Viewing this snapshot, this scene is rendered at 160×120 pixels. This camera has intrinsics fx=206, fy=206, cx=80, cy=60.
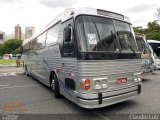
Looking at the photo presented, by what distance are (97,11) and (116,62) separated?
5.27 ft

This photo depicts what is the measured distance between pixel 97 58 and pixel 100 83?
669mm

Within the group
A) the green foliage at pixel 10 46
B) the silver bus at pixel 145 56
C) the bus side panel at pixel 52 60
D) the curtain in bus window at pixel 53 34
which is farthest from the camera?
Result: the green foliage at pixel 10 46

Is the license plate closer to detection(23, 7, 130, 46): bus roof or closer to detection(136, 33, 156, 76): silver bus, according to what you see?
detection(23, 7, 130, 46): bus roof

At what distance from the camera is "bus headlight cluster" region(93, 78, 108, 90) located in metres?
5.36

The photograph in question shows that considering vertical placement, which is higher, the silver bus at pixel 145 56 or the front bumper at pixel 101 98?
the silver bus at pixel 145 56

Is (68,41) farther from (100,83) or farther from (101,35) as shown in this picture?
(100,83)

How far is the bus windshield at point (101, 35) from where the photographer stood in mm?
5488

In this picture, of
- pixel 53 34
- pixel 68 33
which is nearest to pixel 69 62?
pixel 68 33

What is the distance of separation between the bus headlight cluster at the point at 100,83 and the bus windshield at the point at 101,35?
79 centimetres

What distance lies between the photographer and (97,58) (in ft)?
17.7

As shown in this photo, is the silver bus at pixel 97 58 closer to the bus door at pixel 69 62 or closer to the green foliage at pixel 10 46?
the bus door at pixel 69 62

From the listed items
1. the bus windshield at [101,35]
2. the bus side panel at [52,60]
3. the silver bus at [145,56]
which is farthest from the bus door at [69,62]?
the silver bus at [145,56]

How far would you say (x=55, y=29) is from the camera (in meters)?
7.88

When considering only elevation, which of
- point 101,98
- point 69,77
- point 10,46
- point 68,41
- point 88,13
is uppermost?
point 10,46
